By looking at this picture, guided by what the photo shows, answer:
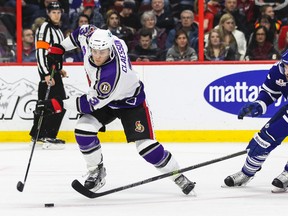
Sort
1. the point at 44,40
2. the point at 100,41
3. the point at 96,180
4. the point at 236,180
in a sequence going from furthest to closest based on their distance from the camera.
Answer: the point at 44,40 < the point at 236,180 < the point at 96,180 < the point at 100,41

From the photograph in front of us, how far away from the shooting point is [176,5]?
8.05 m

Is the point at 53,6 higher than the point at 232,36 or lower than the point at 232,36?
higher

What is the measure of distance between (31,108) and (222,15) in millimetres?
2021

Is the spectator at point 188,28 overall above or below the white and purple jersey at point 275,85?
below

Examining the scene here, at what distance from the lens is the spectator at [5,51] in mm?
7805

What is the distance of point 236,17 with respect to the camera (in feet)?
26.1

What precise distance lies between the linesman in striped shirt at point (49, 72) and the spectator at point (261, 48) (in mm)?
1784

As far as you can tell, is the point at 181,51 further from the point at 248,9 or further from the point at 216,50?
the point at 248,9

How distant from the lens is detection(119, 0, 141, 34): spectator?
8008mm

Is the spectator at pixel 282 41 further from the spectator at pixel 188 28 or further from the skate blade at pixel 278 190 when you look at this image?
the skate blade at pixel 278 190

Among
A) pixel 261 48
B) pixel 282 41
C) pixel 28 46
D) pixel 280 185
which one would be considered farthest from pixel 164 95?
pixel 280 185

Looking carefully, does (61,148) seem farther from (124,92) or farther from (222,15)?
(124,92)

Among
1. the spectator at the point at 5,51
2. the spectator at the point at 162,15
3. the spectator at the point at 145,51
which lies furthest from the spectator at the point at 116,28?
the spectator at the point at 5,51

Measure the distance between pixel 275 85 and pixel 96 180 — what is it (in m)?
1.23
